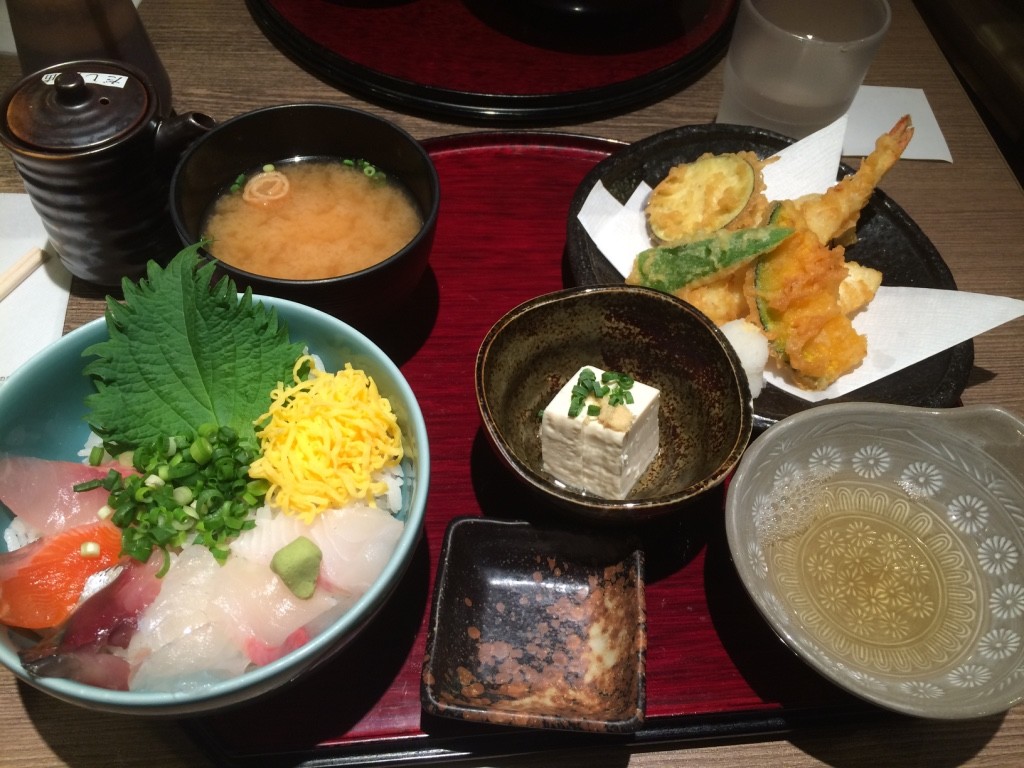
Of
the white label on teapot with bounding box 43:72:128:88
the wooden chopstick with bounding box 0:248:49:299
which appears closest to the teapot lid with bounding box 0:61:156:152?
the white label on teapot with bounding box 43:72:128:88

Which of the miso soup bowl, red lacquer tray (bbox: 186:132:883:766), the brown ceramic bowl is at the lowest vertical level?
Answer: red lacquer tray (bbox: 186:132:883:766)

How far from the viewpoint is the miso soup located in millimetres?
1623

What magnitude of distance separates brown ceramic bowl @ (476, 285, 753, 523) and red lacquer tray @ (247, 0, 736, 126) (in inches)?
36.3

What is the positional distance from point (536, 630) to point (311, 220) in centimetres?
108

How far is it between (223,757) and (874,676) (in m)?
1.06

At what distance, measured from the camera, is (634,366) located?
1660 millimetres

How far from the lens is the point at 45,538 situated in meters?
1.14

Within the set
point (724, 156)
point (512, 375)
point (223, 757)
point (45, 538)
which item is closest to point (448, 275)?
point (512, 375)

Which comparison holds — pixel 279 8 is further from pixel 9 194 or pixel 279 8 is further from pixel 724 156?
pixel 724 156

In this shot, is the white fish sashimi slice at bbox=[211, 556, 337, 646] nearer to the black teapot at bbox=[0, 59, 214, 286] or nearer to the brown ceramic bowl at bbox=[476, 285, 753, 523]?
the brown ceramic bowl at bbox=[476, 285, 753, 523]

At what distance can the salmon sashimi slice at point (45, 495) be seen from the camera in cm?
116

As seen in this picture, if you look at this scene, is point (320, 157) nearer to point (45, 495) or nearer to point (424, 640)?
point (45, 495)

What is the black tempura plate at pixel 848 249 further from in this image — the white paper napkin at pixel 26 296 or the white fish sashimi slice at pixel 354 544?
the white paper napkin at pixel 26 296

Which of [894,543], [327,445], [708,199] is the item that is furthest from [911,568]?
[327,445]
